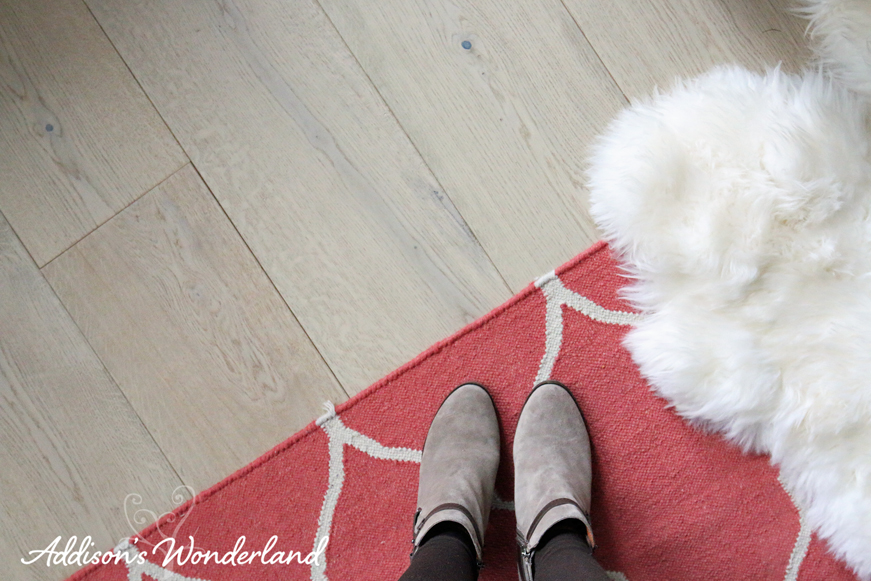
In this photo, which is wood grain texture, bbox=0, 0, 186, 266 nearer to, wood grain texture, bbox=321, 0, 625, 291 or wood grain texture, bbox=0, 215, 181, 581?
wood grain texture, bbox=0, 215, 181, 581

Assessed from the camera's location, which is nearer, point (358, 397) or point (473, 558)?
point (473, 558)

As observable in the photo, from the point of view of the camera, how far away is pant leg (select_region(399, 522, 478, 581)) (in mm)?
689

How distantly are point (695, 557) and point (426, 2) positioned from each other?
3.43ft

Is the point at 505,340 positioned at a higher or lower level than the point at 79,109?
lower

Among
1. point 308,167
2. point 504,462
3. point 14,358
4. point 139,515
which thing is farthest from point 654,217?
point 14,358

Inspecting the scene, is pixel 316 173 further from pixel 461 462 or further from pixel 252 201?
pixel 461 462

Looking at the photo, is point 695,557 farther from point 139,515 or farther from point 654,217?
point 139,515

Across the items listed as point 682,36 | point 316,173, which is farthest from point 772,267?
point 316,173

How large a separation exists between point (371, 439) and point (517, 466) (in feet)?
0.83

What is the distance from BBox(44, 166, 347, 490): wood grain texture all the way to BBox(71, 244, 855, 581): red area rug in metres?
0.06

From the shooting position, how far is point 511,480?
0.90 metres

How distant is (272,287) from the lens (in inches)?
35.9

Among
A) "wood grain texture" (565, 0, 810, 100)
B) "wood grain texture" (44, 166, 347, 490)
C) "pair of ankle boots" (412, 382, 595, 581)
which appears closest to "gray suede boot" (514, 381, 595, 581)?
"pair of ankle boots" (412, 382, 595, 581)

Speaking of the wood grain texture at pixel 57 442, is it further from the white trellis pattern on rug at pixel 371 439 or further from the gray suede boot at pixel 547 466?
the gray suede boot at pixel 547 466
